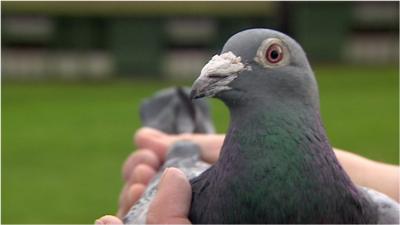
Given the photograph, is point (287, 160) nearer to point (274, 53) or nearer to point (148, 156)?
point (274, 53)

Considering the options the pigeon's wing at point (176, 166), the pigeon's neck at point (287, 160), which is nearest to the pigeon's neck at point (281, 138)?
the pigeon's neck at point (287, 160)

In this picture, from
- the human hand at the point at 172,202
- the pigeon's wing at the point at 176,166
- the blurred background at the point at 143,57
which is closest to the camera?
the human hand at the point at 172,202

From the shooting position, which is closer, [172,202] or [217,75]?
[217,75]

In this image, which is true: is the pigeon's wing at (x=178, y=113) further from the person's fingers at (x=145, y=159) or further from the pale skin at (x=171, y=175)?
the person's fingers at (x=145, y=159)

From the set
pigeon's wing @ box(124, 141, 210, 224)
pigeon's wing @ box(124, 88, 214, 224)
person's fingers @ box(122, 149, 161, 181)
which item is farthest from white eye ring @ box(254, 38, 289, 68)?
pigeon's wing @ box(124, 88, 214, 224)

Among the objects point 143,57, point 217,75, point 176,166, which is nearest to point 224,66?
point 217,75

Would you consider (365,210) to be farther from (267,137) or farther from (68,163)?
(68,163)

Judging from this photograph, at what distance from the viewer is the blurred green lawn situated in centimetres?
596

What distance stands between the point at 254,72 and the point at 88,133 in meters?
7.66

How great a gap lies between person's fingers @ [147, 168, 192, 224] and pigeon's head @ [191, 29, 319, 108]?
0.20 metres

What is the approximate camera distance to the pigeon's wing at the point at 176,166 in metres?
1.71

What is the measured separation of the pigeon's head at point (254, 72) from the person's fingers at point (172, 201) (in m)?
0.20

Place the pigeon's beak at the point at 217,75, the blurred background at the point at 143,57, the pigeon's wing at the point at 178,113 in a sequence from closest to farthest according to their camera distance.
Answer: the pigeon's beak at the point at 217,75 < the pigeon's wing at the point at 178,113 < the blurred background at the point at 143,57

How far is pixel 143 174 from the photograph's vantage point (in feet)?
7.24
